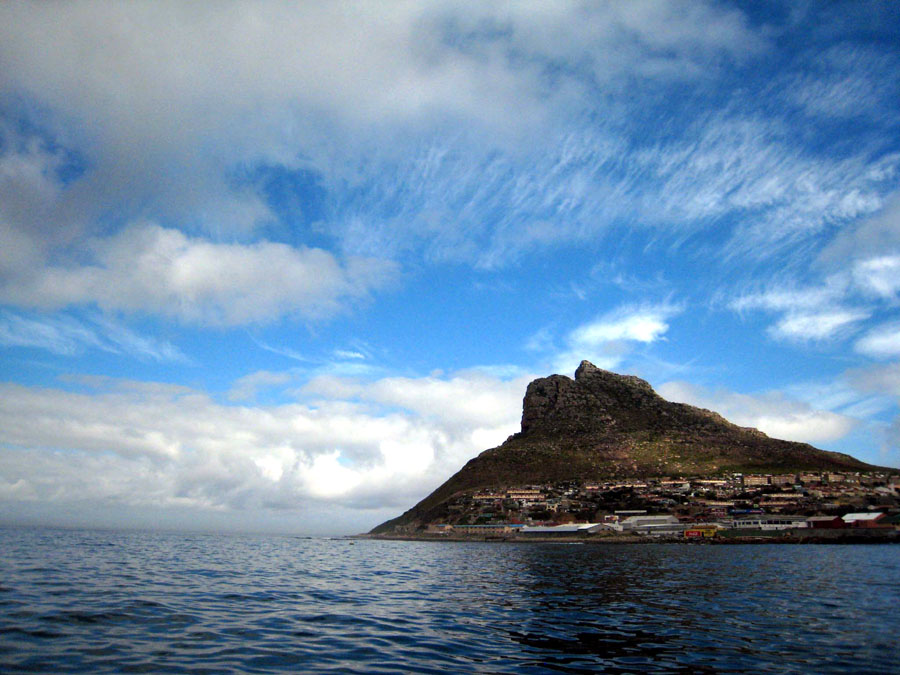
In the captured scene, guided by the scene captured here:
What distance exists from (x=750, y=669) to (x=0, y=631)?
27063 millimetres

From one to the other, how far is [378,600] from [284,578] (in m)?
16.2

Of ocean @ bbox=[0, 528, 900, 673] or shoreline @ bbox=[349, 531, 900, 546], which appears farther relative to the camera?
shoreline @ bbox=[349, 531, 900, 546]

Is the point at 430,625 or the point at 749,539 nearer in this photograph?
the point at 430,625

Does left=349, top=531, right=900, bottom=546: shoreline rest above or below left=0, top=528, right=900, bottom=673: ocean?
below

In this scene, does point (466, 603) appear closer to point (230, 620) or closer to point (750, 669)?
point (230, 620)

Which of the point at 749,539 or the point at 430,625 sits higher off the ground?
the point at 430,625

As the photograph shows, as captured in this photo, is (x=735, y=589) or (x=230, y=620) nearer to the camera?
(x=230, y=620)

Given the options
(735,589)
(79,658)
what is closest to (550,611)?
(735,589)

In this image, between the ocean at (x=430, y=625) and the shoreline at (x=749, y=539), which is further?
the shoreline at (x=749, y=539)

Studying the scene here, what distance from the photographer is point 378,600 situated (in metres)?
35.8

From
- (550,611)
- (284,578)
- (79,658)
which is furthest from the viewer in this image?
(284,578)

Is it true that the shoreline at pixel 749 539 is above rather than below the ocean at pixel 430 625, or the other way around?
below

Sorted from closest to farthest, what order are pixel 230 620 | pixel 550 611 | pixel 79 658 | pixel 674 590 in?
pixel 79 658 → pixel 230 620 → pixel 550 611 → pixel 674 590

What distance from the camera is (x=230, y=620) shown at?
25156mm
